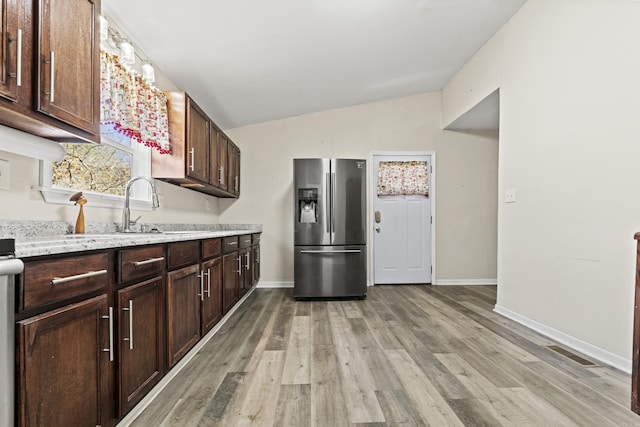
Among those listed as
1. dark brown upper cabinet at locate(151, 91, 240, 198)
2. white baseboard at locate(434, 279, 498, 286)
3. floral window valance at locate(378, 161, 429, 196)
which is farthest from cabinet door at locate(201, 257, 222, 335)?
white baseboard at locate(434, 279, 498, 286)

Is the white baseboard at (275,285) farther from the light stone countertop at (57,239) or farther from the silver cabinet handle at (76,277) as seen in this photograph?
the silver cabinet handle at (76,277)

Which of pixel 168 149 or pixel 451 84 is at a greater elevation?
pixel 451 84

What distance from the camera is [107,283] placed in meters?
1.40

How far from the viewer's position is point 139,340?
1.63m

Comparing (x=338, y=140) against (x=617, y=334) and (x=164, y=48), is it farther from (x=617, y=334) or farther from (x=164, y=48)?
(x=617, y=334)

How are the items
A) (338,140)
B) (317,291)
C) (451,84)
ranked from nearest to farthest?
(317,291) → (451,84) → (338,140)

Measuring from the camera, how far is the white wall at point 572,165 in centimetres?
223

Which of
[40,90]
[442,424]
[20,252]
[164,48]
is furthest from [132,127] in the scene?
[442,424]

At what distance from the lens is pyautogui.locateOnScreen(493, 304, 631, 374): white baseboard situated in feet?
7.22

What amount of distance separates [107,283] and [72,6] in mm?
1236

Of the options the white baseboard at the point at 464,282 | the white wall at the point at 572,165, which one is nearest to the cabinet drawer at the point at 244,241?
the white wall at the point at 572,165

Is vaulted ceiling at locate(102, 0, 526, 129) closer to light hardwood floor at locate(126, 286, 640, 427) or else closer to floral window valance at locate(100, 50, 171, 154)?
floral window valance at locate(100, 50, 171, 154)

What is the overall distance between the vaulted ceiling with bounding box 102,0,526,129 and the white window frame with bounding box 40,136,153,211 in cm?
81

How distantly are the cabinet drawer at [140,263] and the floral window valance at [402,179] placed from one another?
388 centimetres
